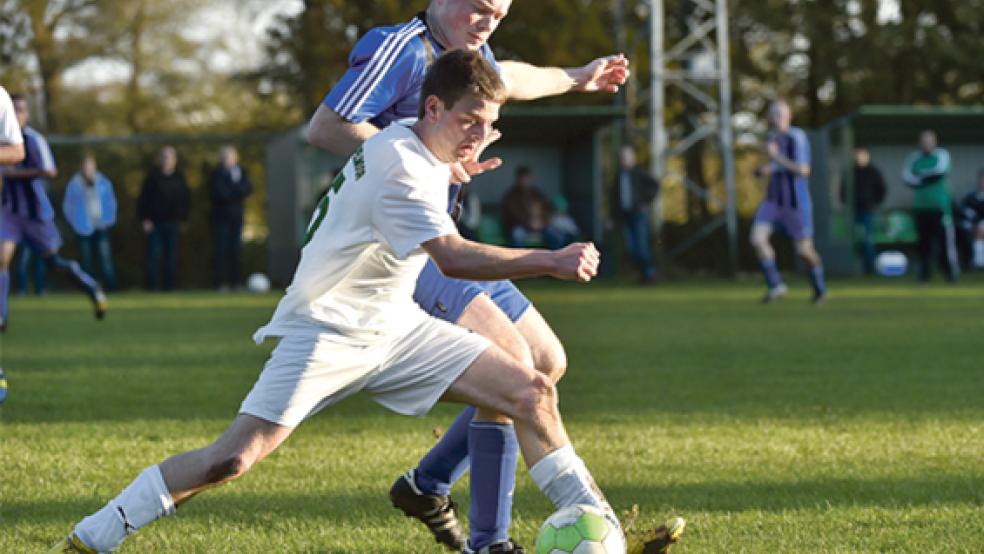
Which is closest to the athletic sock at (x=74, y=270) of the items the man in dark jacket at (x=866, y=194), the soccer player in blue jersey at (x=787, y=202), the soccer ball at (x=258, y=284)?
the soccer player in blue jersey at (x=787, y=202)

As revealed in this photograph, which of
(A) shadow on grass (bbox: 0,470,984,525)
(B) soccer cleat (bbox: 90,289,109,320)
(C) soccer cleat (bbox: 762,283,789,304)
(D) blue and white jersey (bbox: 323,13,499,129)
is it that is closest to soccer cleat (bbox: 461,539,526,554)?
(A) shadow on grass (bbox: 0,470,984,525)

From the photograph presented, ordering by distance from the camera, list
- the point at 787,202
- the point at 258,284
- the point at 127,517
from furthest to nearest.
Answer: the point at 258,284
the point at 787,202
the point at 127,517

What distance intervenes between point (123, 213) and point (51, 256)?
12.2 m

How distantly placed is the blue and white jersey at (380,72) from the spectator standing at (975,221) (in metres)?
25.0

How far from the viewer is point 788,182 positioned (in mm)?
18578

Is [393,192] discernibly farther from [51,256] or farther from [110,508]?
[51,256]

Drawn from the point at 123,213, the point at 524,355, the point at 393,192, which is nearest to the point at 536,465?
the point at 524,355

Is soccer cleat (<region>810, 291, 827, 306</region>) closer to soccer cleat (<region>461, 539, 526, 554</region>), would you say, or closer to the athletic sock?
the athletic sock

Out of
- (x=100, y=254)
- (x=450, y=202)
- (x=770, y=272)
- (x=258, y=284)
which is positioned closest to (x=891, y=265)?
(x=770, y=272)

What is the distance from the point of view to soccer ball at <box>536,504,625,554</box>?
4355 mm

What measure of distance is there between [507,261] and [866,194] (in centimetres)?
2432

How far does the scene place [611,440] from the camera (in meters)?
7.46

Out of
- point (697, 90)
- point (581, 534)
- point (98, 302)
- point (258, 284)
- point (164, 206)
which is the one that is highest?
point (581, 534)

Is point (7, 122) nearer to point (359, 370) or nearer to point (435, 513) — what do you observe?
point (435, 513)
